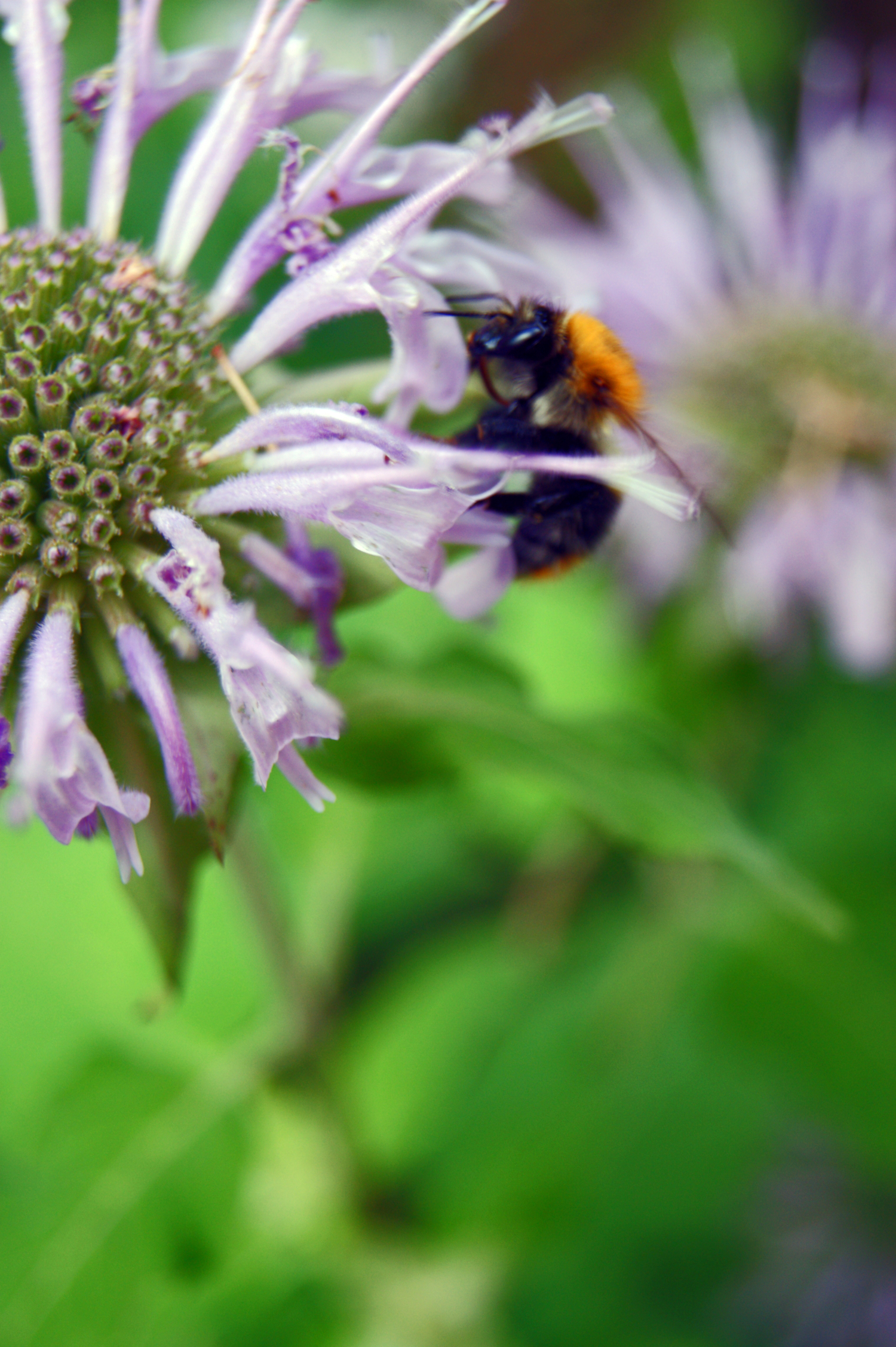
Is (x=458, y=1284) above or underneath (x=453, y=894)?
underneath

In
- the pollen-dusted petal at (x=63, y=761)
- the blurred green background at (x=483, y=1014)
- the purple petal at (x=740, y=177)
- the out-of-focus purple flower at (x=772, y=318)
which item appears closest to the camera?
the pollen-dusted petal at (x=63, y=761)

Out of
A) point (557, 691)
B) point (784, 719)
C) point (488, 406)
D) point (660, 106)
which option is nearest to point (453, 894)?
point (557, 691)

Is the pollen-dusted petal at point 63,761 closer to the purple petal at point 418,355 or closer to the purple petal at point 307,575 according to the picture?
the purple petal at point 307,575

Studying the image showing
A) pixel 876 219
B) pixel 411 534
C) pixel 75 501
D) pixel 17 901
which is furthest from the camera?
pixel 876 219

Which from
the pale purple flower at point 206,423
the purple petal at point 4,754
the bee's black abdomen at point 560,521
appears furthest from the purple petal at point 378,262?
the purple petal at point 4,754

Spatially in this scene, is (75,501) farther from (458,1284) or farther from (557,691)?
(557,691)

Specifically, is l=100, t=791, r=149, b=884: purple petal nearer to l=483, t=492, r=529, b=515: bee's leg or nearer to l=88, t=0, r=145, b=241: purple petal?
l=483, t=492, r=529, b=515: bee's leg

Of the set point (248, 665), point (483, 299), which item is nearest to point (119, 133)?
point (483, 299)
